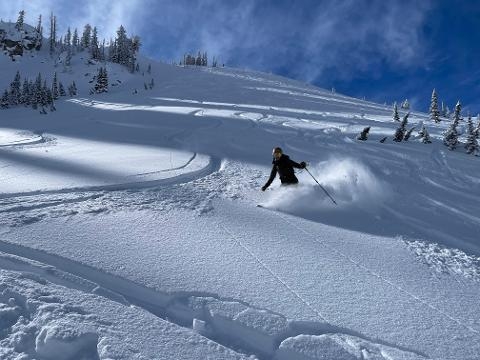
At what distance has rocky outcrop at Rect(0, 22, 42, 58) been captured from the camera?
287ft

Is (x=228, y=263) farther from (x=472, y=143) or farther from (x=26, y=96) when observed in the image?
(x=26, y=96)

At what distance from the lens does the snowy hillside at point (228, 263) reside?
363 centimetres

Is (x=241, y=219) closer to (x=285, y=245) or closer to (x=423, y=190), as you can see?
(x=285, y=245)

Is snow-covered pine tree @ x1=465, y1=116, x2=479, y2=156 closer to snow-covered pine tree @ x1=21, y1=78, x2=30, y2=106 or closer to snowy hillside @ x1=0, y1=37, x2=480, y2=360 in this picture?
snowy hillside @ x1=0, y1=37, x2=480, y2=360

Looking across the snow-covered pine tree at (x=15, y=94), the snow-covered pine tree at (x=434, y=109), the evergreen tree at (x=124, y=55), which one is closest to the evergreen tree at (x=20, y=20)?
the evergreen tree at (x=124, y=55)

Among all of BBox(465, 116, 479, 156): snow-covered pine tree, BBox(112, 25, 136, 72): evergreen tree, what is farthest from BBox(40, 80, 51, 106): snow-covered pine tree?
BBox(465, 116, 479, 156): snow-covered pine tree

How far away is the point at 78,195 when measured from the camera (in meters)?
7.68

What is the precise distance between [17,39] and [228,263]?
10579 centimetres

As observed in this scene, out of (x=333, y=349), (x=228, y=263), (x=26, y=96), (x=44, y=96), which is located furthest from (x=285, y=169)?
(x=26, y=96)

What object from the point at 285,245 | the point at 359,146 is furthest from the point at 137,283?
the point at 359,146

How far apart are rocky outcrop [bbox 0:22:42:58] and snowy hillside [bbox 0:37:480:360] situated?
308ft

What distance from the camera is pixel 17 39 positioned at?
89.5 meters

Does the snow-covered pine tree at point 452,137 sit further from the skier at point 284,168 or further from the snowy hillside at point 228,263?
the skier at point 284,168

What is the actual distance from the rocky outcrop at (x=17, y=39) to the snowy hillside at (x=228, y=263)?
308 feet
